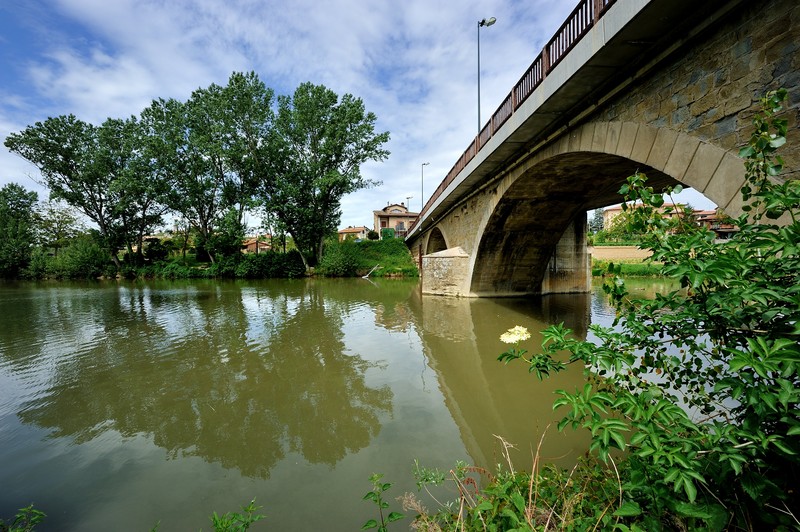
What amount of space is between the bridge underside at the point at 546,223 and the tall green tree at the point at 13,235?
49248mm

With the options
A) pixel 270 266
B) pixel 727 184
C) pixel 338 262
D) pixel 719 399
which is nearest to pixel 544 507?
pixel 719 399

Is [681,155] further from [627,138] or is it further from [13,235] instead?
[13,235]

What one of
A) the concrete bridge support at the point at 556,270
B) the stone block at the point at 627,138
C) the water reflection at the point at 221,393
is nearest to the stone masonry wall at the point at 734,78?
the stone block at the point at 627,138

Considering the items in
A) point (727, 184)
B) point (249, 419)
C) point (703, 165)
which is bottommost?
point (249, 419)

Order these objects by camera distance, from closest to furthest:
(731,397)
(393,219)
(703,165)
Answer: (731,397)
(703,165)
(393,219)

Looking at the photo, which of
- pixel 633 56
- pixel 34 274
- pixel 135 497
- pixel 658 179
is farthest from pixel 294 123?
pixel 34 274

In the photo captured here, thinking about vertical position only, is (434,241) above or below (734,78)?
below

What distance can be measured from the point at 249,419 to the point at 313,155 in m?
27.6

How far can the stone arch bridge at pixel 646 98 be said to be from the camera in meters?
3.61

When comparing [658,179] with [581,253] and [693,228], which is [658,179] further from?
[693,228]

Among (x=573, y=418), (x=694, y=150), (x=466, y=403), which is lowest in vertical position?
(x=466, y=403)

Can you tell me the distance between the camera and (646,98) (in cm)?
513

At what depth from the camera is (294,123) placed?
2853cm

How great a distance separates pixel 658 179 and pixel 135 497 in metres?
14.7
